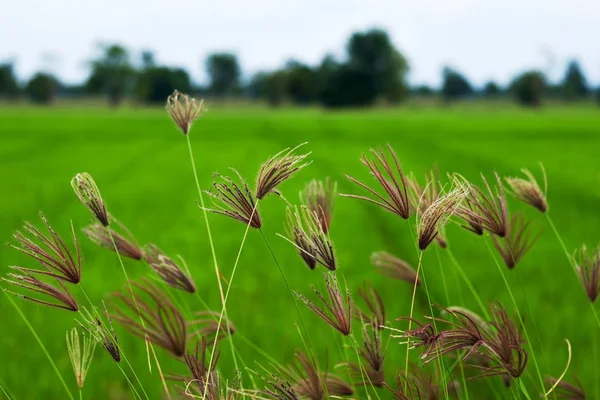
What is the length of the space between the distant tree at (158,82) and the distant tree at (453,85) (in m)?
57.7

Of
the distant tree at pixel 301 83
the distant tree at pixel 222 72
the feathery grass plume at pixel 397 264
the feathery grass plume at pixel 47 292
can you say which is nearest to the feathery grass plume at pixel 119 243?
the feathery grass plume at pixel 47 292

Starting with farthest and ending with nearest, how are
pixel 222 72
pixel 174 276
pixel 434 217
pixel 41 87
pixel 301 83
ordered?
pixel 222 72 < pixel 41 87 < pixel 301 83 < pixel 174 276 < pixel 434 217

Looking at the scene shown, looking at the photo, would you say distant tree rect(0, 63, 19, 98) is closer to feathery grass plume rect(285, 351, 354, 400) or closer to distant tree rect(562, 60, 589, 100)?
distant tree rect(562, 60, 589, 100)

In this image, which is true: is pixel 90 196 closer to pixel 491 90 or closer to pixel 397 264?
pixel 397 264

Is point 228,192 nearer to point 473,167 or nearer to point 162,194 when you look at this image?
point 162,194

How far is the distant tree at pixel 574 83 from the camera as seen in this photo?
139m

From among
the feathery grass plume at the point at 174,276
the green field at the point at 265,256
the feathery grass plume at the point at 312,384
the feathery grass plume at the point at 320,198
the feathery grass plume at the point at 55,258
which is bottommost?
the green field at the point at 265,256

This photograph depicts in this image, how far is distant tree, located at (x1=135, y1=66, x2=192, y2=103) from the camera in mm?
116312

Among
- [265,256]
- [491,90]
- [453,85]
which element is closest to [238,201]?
[265,256]

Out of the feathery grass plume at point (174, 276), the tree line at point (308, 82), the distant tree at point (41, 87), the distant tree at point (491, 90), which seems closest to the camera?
the feathery grass plume at point (174, 276)

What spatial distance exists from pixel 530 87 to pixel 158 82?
229ft

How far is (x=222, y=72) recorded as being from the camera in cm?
14400

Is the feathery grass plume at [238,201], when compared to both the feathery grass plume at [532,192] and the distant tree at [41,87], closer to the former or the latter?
the feathery grass plume at [532,192]

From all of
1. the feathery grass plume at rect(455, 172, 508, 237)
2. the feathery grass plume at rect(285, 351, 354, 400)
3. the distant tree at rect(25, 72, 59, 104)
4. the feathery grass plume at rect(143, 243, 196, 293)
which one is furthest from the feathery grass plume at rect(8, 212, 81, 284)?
the distant tree at rect(25, 72, 59, 104)
